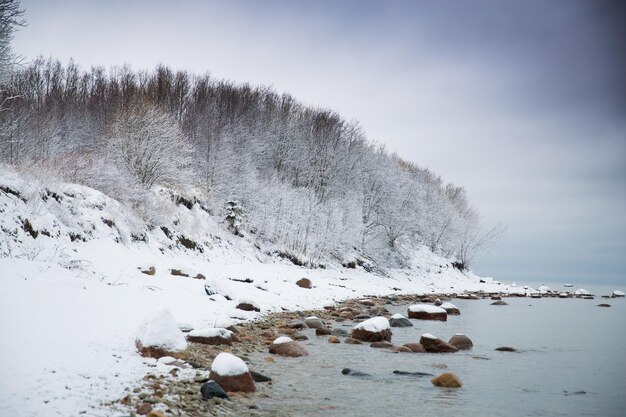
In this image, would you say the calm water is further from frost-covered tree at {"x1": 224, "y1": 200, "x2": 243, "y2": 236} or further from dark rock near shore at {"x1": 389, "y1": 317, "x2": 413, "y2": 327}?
→ frost-covered tree at {"x1": 224, "y1": 200, "x2": 243, "y2": 236}

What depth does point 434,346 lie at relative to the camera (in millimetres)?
12078

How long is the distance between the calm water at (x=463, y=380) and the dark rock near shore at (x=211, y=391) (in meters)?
0.59

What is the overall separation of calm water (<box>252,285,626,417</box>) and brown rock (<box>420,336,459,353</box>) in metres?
0.39

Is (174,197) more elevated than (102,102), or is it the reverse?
(102,102)

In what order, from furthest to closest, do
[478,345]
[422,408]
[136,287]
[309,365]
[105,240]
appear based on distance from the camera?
[105,240]
[478,345]
[136,287]
[309,365]
[422,408]

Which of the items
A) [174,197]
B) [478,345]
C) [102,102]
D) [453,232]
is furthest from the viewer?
[453,232]

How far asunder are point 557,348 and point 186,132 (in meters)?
36.2

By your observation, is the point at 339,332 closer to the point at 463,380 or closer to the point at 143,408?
the point at 463,380

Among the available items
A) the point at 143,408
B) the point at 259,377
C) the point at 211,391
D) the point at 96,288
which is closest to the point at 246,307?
the point at 96,288

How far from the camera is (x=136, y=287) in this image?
1283cm

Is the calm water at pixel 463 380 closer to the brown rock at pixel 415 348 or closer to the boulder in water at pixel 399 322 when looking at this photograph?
the brown rock at pixel 415 348

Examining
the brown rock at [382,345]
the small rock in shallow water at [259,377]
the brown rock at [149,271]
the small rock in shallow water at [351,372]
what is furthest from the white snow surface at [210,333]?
the brown rock at [149,271]

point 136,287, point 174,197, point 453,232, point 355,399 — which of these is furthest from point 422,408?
point 453,232

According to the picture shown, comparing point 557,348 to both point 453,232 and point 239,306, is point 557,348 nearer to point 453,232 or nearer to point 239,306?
point 239,306
